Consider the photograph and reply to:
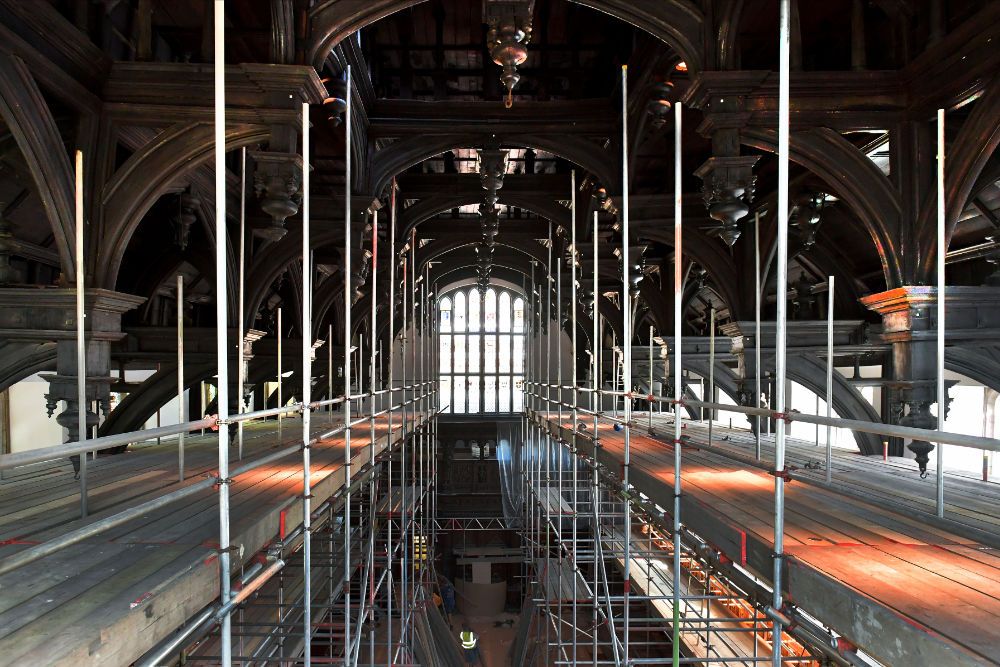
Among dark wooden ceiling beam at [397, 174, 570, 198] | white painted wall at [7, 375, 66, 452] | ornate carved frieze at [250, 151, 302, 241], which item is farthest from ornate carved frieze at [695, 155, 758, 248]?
white painted wall at [7, 375, 66, 452]

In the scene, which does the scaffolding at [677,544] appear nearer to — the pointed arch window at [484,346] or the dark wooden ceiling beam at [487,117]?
the dark wooden ceiling beam at [487,117]

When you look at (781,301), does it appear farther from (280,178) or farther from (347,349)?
(280,178)

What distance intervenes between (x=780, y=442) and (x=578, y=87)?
6872 millimetres

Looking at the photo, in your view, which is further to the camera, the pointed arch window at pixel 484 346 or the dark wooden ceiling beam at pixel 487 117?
the pointed arch window at pixel 484 346

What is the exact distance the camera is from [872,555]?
2.42 m

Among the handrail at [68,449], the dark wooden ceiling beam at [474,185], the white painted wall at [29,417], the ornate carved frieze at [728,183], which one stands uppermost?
the dark wooden ceiling beam at [474,185]

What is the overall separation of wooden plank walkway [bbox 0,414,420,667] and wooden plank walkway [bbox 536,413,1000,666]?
1993 millimetres

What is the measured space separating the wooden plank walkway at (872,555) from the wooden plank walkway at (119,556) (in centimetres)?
199

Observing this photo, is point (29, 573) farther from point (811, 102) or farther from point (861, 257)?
point (861, 257)

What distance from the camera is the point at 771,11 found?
531 cm

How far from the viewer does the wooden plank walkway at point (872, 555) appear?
170 cm

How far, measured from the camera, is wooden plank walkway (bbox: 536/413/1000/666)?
170 cm

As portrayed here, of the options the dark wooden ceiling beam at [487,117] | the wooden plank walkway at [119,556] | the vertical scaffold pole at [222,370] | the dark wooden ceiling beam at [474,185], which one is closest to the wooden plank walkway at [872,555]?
the vertical scaffold pole at [222,370]

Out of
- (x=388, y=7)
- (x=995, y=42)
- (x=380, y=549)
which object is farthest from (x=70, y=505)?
(x=380, y=549)
